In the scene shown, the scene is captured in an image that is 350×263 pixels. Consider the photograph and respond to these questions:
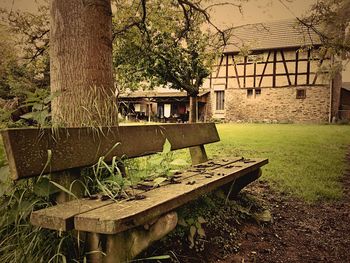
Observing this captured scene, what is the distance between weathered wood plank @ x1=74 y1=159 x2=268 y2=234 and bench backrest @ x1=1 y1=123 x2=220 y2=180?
40cm

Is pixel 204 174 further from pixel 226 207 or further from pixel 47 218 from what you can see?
pixel 47 218

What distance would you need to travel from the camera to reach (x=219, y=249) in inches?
94.7

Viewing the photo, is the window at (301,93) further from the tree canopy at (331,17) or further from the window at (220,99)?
the tree canopy at (331,17)

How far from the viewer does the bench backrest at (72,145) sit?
1.53 meters

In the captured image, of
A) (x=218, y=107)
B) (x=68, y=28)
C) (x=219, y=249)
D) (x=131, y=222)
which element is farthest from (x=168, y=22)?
(x=218, y=107)

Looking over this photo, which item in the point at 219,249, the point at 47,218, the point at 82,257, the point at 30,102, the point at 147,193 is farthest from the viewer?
the point at 219,249

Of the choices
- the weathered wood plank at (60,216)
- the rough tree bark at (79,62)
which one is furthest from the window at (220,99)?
the weathered wood plank at (60,216)

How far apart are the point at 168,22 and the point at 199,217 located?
29.1 feet

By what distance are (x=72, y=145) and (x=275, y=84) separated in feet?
77.6

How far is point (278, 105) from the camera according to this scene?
23.9 meters

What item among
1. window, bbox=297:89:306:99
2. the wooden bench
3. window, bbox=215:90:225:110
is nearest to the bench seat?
the wooden bench

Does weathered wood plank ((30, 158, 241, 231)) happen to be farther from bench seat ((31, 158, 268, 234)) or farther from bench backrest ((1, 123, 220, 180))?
bench backrest ((1, 123, 220, 180))

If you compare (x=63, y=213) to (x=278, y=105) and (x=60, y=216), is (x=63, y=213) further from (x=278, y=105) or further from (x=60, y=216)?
(x=278, y=105)

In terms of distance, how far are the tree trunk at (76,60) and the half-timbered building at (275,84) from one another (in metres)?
20.4
